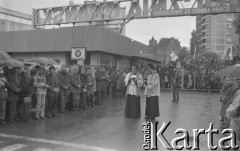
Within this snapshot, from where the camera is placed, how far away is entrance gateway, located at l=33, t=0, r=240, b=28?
20.7 m

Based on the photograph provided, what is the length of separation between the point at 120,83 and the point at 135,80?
809cm

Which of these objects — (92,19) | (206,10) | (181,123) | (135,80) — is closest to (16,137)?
(135,80)

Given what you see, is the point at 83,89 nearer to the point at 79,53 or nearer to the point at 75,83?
the point at 75,83

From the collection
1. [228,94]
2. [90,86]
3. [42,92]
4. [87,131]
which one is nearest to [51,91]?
[42,92]

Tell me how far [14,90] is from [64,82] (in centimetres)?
244

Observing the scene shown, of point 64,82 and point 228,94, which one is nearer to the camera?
point 228,94

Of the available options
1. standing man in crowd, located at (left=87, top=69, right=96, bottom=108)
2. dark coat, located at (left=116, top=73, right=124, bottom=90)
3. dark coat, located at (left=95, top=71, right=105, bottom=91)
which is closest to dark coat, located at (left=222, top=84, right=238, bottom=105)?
standing man in crowd, located at (left=87, top=69, right=96, bottom=108)

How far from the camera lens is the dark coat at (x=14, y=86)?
9508 mm

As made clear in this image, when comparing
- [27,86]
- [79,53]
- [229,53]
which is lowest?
[27,86]

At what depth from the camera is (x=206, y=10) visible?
68.4 feet

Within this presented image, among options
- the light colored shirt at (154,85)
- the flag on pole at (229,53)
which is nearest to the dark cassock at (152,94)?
the light colored shirt at (154,85)

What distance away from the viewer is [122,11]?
2456cm

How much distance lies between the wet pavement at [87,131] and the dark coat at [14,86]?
33.8 inches

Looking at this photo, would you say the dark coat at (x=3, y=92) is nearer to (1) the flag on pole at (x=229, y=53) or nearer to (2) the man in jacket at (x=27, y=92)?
(2) the man in jacket at (x=27, y=92)
